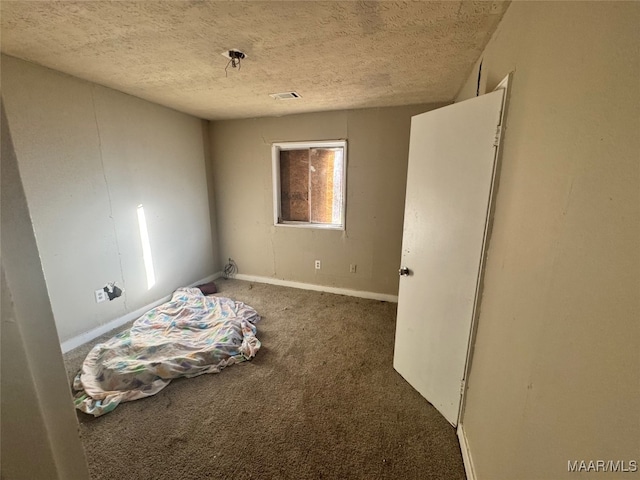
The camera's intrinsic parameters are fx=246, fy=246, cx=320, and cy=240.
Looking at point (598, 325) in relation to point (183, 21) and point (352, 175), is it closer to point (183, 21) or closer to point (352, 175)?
point (183, 21)

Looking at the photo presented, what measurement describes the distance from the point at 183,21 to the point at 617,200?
1.93m

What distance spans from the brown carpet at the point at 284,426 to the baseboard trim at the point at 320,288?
982mm

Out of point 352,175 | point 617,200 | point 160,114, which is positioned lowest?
point 617,200

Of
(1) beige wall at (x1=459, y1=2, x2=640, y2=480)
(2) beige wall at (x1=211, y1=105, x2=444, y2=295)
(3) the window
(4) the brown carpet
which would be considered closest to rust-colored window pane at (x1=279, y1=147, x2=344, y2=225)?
(3) the window

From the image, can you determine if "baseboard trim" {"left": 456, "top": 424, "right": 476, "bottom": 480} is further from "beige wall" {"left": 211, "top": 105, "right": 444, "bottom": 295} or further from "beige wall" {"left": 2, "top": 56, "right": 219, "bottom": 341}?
"beige wall" {"left": 2, "top": 56, "right": 219, "bottom": 341}

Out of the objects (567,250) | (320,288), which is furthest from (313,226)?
(567,250)

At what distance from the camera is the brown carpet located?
4.14 feet

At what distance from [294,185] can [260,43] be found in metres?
1.97

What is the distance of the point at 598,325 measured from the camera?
1.78ft

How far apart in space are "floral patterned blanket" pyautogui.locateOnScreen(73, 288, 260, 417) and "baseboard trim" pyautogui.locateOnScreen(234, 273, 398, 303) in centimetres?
94

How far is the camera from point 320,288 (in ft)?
11.2

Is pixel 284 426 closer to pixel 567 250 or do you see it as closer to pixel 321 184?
pixel 567 250

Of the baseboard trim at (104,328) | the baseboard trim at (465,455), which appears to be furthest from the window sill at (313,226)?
the baseboard trim at (465,455)

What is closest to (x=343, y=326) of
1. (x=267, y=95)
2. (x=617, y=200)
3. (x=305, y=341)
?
(x=305, y=341)
